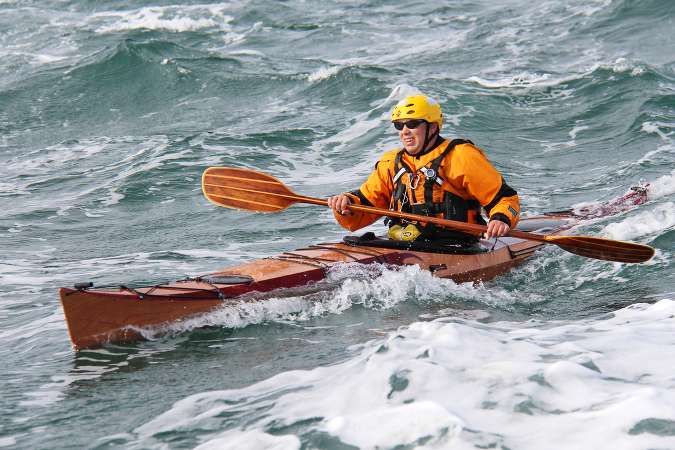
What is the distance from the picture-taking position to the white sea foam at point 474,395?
3.96 metres

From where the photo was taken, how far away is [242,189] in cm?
765

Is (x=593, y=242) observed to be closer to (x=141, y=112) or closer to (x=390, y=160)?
(x=390, y=160)

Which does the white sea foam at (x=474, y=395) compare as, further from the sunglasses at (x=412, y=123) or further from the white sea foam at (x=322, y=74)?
the white sea foam at (x=322, y=74)

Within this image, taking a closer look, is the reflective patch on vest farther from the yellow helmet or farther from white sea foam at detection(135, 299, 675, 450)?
white sea foam at detection(135, 299, 675, 450)

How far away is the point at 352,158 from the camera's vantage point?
12.3m

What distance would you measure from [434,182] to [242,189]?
5.42ft

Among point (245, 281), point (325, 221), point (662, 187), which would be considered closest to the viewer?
point (245, 281)

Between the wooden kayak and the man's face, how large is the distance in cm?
70

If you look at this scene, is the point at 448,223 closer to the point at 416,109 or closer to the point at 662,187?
the point at 416,109

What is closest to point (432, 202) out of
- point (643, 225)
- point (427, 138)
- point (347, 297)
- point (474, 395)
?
point (427, 138)

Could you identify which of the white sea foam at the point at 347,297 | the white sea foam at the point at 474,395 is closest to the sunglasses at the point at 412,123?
the white sea foam at the point at 347,297

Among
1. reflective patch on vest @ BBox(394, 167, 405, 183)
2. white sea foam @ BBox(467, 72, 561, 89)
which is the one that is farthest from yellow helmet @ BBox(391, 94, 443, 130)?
white sea foam @ BBox(467, 72, 561, 89)

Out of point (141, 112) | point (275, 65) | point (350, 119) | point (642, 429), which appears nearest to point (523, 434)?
point (642, 429)

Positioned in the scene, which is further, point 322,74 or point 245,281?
point 322,74
